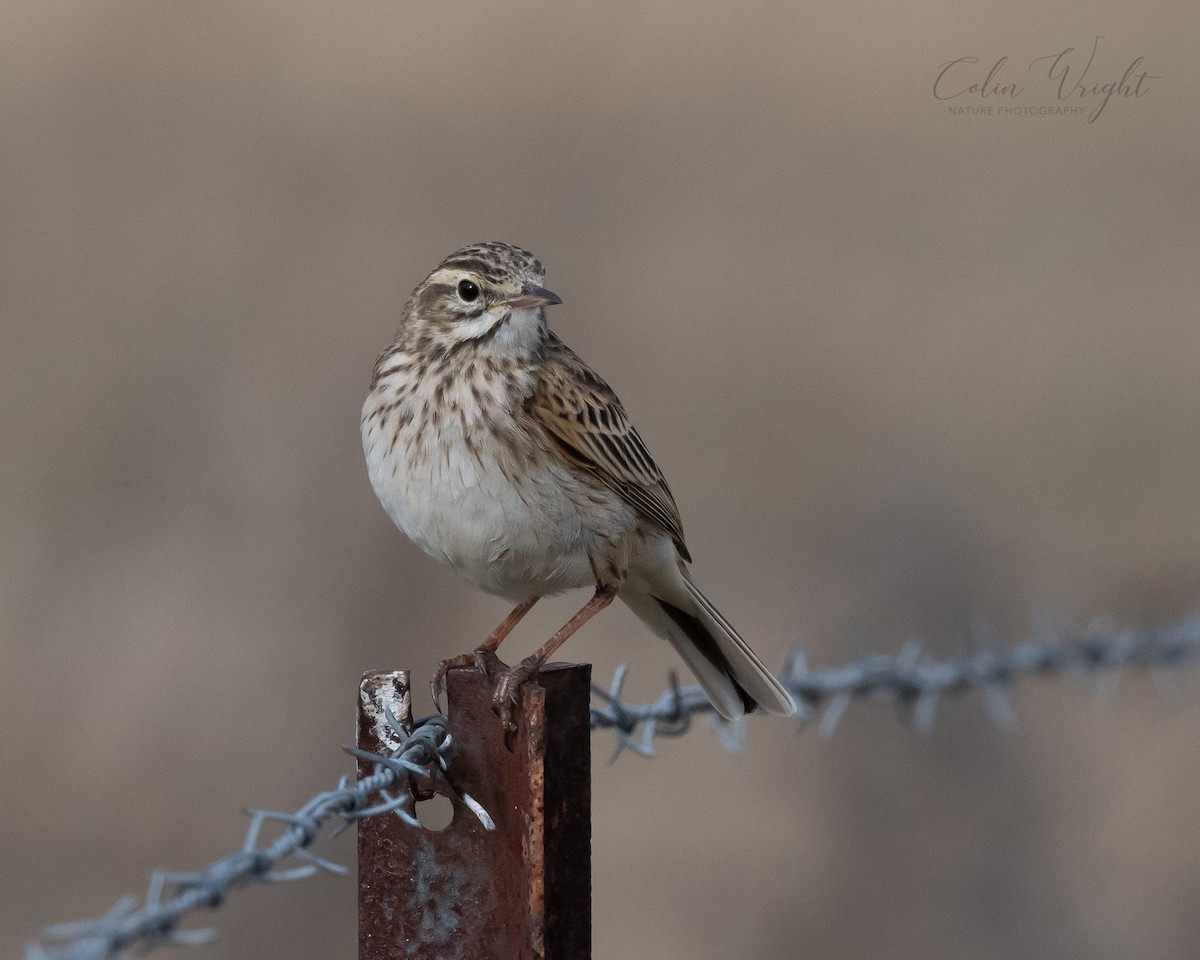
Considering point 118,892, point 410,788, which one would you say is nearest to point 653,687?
point 118,892

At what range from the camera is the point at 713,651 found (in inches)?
204

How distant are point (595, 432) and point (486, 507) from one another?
49 cm

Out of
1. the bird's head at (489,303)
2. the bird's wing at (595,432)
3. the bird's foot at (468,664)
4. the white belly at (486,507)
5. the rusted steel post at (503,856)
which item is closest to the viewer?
the rusted steel post at (503,856)

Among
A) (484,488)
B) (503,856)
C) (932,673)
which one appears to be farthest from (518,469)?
(503,856)

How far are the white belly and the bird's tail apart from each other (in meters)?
0.50

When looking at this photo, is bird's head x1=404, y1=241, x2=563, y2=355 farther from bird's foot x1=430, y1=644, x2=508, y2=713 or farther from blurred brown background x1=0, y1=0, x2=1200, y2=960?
blurred brown background x1=0, y1=0, x2=1200, y2=960

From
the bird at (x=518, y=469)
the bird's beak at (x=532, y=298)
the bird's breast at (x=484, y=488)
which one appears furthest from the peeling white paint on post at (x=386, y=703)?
the bird's beak at (x=532, y=298)

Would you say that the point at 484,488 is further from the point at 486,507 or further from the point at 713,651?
the point at 713,651

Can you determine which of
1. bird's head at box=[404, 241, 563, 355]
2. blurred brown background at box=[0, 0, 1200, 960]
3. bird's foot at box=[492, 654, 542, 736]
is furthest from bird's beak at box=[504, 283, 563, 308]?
blurred brown background at box=[0, 0, 1200, 960]

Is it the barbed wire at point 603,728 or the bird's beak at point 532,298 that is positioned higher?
the bird's beak at point 532,298

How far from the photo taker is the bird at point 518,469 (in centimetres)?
461

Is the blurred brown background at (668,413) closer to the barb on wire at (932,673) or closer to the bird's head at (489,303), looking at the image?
the barb on wire at (932,673)

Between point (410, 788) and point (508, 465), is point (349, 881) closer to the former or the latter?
point (508, 465)

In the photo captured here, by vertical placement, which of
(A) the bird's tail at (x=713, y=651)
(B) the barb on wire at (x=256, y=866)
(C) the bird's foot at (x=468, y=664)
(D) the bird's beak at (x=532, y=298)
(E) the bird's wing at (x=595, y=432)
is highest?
(D) the bird's beak at (x=532, y=298)
